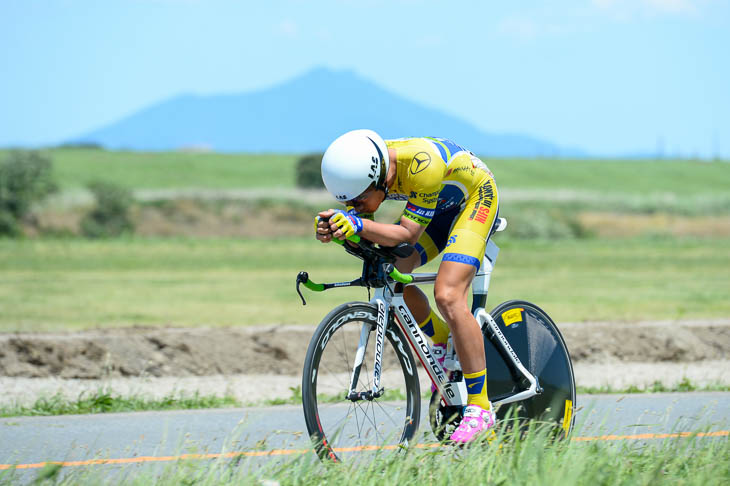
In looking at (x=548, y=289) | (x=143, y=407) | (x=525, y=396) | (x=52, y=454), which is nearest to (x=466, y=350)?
(x=525, y=396)

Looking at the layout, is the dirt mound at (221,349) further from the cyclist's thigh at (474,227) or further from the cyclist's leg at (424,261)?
the cyclist's thigh at (474,227)

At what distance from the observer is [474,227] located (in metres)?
5.55

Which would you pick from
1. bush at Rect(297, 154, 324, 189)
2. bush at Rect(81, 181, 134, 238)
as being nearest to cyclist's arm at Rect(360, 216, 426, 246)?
bush at Rect(81, 181, 134, 238)

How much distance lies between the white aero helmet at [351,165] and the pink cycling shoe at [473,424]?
138 centimetres

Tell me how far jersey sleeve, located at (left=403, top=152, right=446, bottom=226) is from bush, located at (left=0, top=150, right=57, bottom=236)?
119ft

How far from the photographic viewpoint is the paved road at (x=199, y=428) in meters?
5.65

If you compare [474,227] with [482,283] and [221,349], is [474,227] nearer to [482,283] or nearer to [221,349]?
[482,283]

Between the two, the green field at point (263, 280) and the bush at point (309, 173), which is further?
the bush at point (309, 173)

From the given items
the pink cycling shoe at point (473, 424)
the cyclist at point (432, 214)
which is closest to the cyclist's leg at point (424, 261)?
the cyclist at point (432, 214)

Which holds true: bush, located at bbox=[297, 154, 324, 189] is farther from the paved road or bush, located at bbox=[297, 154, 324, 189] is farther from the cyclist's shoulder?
the cyclist's shoulder

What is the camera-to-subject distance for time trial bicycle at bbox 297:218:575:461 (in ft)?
16.6

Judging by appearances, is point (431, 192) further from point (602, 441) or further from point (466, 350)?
point (602, 441)

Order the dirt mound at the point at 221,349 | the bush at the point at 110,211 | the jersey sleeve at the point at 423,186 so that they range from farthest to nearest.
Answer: the bush at the point at 110,211
the dirt mound at the point at 221,349
the jersey sleeve at the point at 423,186

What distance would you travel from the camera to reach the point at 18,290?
18.0 metres
